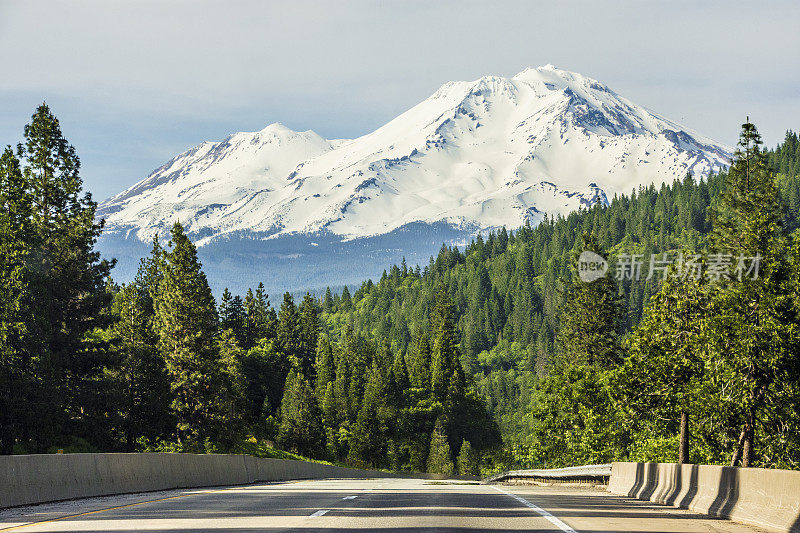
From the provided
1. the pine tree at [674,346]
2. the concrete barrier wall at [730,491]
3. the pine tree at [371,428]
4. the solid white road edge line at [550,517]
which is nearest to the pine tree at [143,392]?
the pine tree at [674,346]

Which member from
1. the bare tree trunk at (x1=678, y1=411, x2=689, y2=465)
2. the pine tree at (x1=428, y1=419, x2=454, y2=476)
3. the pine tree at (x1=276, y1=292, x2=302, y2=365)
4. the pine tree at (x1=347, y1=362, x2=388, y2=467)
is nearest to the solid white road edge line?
the bare tree trunk at (x1=678, y1=411, x2=689, y2=465)

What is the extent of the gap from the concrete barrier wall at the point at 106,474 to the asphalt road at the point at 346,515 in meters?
0.61

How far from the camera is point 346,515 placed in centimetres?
1616

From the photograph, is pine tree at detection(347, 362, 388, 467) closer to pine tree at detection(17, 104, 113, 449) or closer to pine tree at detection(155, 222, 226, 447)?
pine tree at detection(155, 222, 226, 447)

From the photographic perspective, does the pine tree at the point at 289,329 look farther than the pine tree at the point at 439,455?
Yes

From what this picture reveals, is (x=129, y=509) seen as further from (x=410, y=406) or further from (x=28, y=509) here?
(x=410, y=406)

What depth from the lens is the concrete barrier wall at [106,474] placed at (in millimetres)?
18984

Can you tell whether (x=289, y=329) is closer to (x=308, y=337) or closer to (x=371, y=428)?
(x=308, y=337)

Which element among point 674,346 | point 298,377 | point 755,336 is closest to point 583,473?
point 755,336

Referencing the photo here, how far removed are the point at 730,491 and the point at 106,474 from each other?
13.8 metres

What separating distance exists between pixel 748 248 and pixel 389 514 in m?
35.7

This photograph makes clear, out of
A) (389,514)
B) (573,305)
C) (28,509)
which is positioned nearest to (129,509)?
(28,509)

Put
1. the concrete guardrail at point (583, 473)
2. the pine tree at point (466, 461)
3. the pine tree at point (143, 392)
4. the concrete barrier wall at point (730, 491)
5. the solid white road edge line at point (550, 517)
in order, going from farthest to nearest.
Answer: the pine tree at point (466, 461) < the pine tree at point (143, 392) < the concrete guardrail at point (583, 473) < the concrete barrier wall at point (730, 491) < the solid white road edge line at point (550, 517)

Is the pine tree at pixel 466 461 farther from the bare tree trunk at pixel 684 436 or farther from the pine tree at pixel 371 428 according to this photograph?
the bare tree trunk at pixel 684 436
